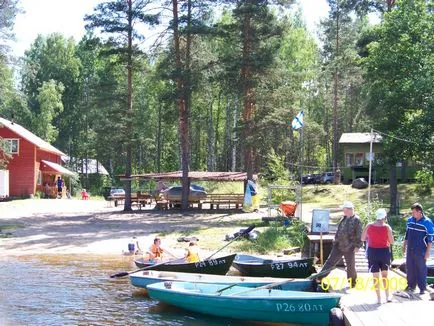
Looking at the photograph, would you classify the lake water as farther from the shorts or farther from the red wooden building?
the red wooden building

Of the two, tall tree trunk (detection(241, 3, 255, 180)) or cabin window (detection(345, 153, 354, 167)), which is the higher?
tall tree trunk (detection(241, 3, 255, 180))

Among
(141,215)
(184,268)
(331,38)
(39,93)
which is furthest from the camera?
(39,93)

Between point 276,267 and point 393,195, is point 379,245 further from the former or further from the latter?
point 393,195

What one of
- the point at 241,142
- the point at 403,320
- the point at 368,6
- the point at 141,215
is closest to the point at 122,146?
the point at 141,215

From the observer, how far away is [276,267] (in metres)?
15.7

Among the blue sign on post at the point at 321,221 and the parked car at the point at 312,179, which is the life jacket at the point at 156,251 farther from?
the parked car at the point at 312,179

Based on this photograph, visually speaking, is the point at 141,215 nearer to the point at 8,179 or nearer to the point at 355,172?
the point at 8,179

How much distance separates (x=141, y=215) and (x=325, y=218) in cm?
1743

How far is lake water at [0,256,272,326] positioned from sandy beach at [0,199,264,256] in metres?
3.60

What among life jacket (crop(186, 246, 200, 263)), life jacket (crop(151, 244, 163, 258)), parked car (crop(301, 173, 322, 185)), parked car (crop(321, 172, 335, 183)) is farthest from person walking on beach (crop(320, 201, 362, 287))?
parked car (crop(301, 173, 322, 185))

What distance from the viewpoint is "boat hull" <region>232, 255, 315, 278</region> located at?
49.6 feet

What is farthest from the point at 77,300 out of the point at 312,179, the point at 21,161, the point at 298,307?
the point at 312,179

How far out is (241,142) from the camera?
114 feet

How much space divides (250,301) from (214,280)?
2536mm
